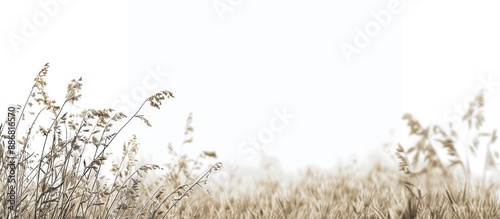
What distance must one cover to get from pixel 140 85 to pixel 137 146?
5.22 feet

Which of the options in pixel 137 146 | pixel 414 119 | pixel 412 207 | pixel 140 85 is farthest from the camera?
pixel 414 119

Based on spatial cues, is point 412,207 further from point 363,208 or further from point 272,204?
point 272,204

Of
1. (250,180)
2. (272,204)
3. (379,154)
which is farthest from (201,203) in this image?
(379,154)

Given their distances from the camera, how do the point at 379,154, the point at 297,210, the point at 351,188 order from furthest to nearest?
the point at 379,154
the point at 351,188
the point at 297,210

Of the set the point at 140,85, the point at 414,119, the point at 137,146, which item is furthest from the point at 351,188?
the point at 137,146

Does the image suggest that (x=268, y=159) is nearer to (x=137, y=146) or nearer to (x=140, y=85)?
(x=140, y=85)

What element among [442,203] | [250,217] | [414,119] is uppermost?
[414,119]

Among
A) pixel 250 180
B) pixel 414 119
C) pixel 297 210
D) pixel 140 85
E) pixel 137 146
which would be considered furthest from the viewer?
pixel 250 180

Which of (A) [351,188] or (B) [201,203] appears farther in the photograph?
(A) [351,188]

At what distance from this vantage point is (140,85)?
441 centimetres

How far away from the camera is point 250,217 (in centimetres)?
349

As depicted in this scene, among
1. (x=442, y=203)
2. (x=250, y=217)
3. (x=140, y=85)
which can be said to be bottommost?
(x=442, y=203)

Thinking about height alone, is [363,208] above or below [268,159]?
below

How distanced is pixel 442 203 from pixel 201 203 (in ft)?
5.08
